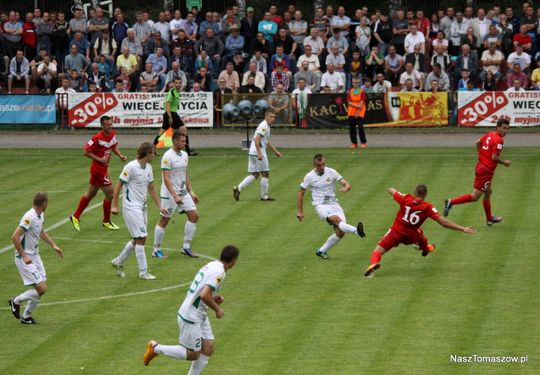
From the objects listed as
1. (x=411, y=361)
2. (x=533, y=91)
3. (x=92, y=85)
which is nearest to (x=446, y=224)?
(x=411, y=361)

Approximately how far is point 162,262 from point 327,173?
11.8ft

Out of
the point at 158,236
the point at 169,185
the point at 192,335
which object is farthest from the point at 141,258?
the point at 192,335

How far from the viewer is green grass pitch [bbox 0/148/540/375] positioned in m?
16.8

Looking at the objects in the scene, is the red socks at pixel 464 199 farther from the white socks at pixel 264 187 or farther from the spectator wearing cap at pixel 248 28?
the spectator wearing cap at pixel 248 28

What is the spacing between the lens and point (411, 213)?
21359 mm

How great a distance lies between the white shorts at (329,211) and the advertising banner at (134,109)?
22.0m

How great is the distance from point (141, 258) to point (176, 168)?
2374 mm

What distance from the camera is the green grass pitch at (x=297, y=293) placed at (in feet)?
55.3

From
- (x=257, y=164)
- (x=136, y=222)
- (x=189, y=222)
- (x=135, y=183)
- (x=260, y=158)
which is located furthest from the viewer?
(x=257, y=164)

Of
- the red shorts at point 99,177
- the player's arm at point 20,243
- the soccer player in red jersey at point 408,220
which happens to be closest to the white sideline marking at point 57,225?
the red shorts at point 99,177

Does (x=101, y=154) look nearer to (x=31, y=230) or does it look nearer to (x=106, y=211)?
(x=106, y=211)

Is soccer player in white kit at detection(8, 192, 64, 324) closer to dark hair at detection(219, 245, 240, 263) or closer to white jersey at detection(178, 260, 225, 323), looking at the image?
white jersey at detection(178, 260, 225, 323)

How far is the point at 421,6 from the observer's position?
56406 millimetres

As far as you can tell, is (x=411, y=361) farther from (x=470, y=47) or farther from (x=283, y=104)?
(x=470, y=47)
